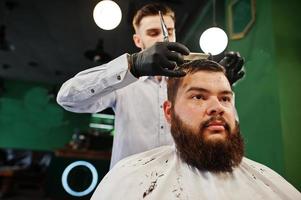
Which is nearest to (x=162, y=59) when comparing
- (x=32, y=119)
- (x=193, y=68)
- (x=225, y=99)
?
(x=193, y=68)

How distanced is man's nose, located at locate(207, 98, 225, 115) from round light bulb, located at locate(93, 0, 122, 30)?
5.71 feet

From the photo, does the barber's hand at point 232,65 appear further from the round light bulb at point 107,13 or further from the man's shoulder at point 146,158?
the round light bulb at point 107,13

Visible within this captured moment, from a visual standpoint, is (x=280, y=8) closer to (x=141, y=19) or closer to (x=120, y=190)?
(x=141, y=19)

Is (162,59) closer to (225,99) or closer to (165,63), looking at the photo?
(165,63)

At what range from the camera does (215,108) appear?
106 centimetres

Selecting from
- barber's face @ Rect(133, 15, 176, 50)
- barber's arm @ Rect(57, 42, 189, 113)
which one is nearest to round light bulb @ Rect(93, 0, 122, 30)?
barber's face @ Rect(133, 15, 176, 50)

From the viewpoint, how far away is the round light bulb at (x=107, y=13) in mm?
2510

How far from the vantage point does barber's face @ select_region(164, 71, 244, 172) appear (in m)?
1.03

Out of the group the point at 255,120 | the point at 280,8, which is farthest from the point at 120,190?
the point at 280,8

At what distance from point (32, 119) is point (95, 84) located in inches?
305

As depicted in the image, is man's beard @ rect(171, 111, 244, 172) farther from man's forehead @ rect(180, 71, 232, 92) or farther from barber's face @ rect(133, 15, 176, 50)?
barber's face @ rect(133, 15, 176, 50)

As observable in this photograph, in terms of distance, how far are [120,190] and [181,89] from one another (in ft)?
1.58

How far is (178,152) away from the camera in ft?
3.68

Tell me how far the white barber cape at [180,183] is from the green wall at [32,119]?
7594 millimetres
